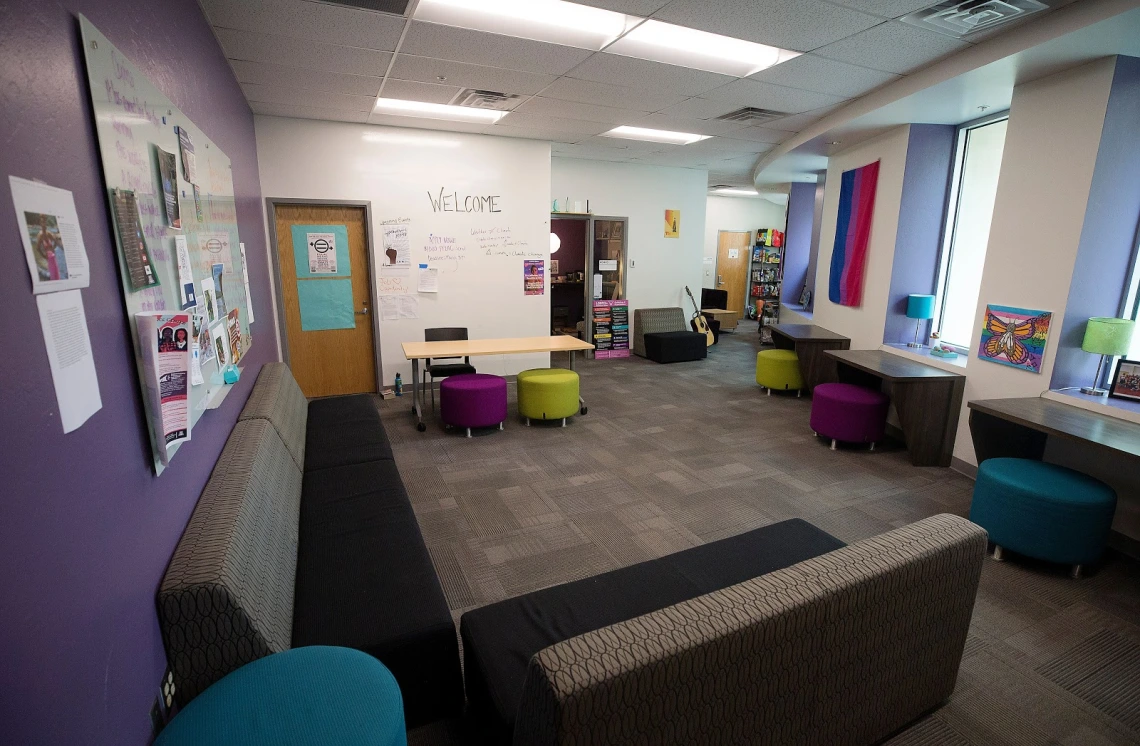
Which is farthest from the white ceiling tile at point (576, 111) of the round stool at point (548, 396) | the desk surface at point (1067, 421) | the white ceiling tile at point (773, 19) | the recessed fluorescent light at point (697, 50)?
the desk surface at point (1067, 421)

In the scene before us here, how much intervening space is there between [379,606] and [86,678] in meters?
0.88

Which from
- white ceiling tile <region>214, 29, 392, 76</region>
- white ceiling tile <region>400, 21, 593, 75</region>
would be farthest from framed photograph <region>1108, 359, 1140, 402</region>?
white ceiling tile <region>214, 29, 392, 76</region>

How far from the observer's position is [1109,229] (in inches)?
124

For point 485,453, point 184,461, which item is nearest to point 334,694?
point 184,461

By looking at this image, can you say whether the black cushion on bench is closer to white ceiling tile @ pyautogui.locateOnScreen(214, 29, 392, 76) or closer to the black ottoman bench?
white ceiling tile @ pyautogui.locateOnScreen(214, 29, 392, 76)

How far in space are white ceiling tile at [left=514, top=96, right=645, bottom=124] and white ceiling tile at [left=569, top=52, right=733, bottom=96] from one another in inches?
27.1

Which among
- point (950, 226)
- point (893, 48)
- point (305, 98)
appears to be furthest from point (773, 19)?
point (305, 98)

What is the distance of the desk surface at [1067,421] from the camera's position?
8.46 feet

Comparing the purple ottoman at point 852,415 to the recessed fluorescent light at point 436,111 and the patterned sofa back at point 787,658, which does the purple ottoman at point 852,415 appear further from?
the recessed fluorescent light at point 436,111

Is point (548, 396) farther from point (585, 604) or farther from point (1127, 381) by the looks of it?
point (1127, 381)

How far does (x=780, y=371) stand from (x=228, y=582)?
18.7 ft

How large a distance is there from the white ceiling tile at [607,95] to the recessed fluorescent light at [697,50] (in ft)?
2.11

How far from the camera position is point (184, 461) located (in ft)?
5.67

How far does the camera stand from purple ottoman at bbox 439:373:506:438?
4.59 metres
